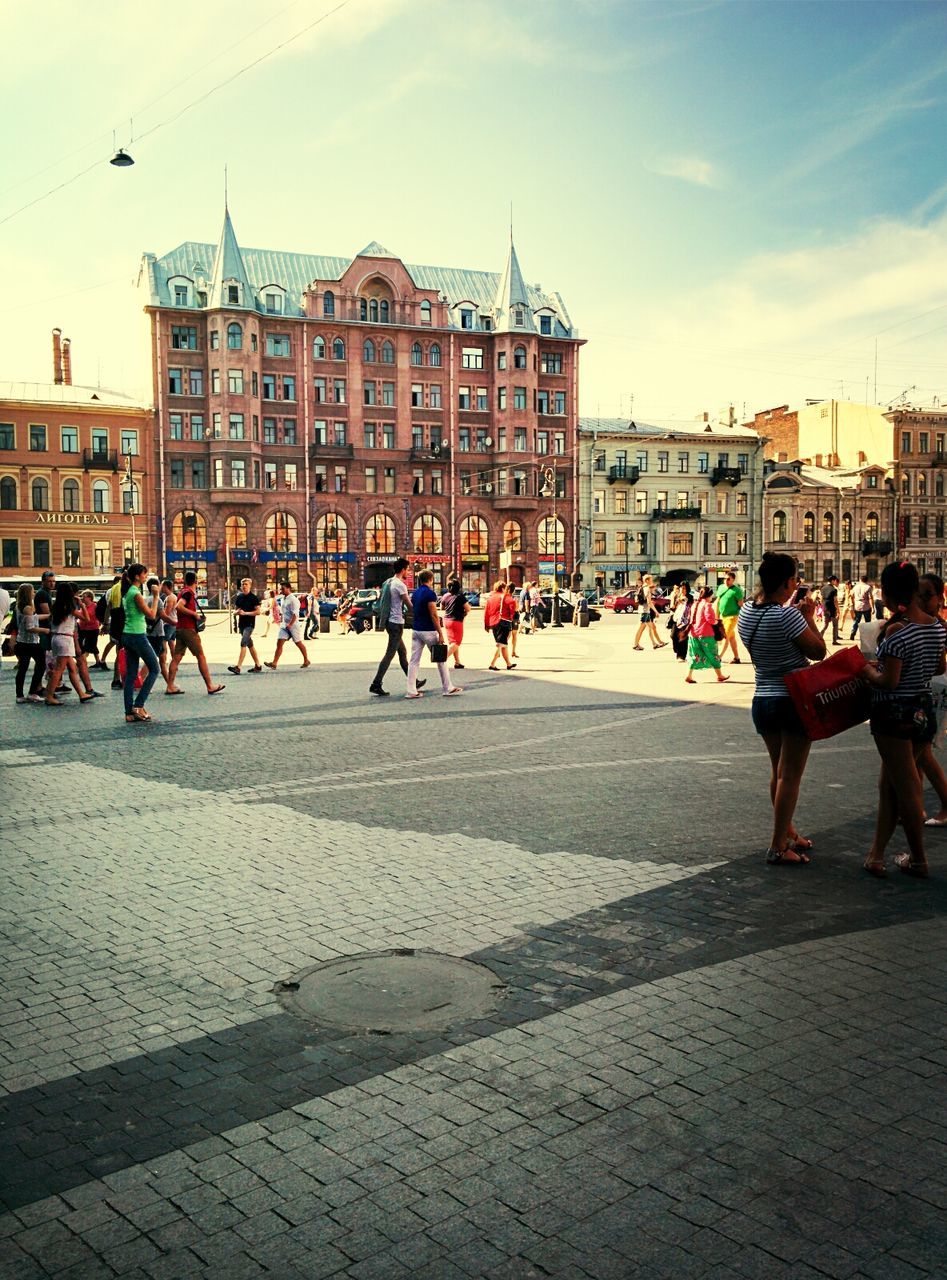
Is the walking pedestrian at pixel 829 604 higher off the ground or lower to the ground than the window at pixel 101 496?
lower

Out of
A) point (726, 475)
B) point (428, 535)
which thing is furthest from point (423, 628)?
point (726, 475)

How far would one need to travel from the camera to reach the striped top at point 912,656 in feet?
22.0

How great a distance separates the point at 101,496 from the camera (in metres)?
67.3

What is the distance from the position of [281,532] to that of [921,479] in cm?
5478

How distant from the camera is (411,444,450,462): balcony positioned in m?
73.1

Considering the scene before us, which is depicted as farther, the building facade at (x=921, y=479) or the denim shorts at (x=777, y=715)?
the building facade at (x=921, y=479)

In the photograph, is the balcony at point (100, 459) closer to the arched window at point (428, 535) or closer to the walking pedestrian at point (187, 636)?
the arched window at point (428, 535)

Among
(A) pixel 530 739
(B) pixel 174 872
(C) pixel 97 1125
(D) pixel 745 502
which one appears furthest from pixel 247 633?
(D) pixel 745 502

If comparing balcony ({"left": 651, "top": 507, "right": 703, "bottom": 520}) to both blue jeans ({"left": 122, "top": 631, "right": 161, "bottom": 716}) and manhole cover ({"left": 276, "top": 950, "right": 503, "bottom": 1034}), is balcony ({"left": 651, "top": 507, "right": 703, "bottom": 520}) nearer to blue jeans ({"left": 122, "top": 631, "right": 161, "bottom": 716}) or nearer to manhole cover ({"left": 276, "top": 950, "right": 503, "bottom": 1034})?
blue jeans ({"left": 122, "top": 631, "right": 161, "bottom": 716})

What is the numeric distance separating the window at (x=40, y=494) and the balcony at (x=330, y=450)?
16083 millimetres

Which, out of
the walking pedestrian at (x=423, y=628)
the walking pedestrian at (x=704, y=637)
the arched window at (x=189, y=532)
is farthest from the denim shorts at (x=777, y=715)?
the arched window at (x=189, y=532)

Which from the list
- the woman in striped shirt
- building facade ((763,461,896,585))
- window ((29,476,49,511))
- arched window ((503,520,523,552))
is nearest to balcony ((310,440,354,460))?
arched window ((503,520,523,552))

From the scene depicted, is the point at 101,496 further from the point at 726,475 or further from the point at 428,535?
the point at 726,475

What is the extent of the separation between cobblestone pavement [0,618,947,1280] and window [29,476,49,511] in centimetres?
6167
